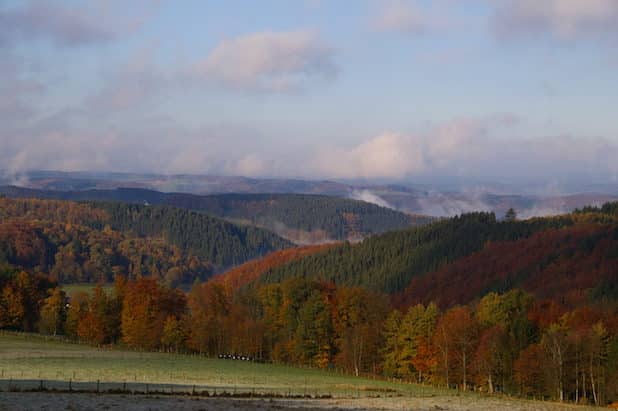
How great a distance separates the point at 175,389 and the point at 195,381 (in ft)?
39.4

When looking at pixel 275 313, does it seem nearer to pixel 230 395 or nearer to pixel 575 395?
pixel 575 395

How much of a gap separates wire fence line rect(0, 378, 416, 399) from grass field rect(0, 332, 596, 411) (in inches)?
3.7

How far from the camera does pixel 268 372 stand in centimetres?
10738

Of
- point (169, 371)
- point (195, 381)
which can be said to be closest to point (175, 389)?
point (195, 381)

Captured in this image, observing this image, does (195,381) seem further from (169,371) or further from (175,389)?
(169,371)

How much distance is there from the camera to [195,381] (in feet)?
282

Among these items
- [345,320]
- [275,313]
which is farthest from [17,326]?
[345,320]

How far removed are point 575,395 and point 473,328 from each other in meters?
16.7

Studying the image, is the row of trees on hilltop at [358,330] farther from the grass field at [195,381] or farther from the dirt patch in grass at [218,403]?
the dirt patch in grass at [218,403]

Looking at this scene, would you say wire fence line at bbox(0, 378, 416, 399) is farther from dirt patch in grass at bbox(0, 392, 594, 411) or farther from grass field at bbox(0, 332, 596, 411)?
dirt patch in grass at bbox(0, 392, 594, 411)

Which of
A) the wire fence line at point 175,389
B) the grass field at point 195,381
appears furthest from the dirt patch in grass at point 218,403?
the wire fence line at point 175,389

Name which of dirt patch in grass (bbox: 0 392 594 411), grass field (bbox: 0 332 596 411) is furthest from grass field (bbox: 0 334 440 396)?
dirt patch in grass (bbox: 0 392 594 411)

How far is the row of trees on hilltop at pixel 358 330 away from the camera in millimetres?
101375

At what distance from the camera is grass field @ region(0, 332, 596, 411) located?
207 feet
